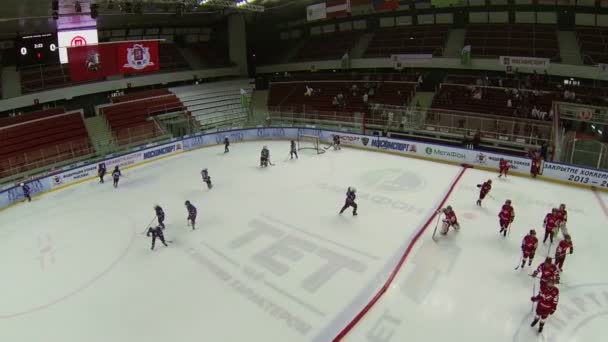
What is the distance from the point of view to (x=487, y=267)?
10445 mm

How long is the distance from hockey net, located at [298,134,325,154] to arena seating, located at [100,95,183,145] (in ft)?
32.8

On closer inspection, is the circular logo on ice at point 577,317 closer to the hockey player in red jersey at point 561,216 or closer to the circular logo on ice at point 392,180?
the hockey player in red jersey at point 561,216

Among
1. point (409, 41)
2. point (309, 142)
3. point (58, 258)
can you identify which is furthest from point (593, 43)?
point (58, 258)

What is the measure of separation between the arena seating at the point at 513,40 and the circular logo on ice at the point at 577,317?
19865mm

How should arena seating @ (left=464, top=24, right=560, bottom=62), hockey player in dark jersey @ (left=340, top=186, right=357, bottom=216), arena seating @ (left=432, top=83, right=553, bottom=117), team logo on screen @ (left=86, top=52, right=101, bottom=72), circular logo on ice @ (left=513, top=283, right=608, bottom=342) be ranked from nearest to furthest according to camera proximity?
1. circular logo on ice @ (left=513, top=283, right=608, bottom=342)
2. hockey player in dark jersey @ (left=340, top=186, right=357, bottom=216)
3. team logo on screen @ (left=86, top=52, right=101, bottom=72)
4. arena seating @ (left=432, top=83, right=553, bottom=117)
5. arena seating @ (left=464, top=24, right=560, bottom=62)

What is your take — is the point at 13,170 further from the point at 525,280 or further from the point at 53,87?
the point at 525,280

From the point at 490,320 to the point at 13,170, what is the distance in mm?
22713

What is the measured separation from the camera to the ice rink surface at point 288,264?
337 inches

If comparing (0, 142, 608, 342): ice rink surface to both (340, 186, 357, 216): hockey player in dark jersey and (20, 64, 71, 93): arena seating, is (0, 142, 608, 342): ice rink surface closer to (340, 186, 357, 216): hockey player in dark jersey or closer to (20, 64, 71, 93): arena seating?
(340, 186, 357, 216): hockey player in dark jersey

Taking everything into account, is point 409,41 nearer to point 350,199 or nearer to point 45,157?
point 350,199

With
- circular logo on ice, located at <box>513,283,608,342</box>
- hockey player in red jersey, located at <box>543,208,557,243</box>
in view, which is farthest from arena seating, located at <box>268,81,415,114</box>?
circular logo on ice, located at <box>513,283,608,342</box>

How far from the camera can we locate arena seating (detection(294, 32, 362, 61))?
34.9 metres

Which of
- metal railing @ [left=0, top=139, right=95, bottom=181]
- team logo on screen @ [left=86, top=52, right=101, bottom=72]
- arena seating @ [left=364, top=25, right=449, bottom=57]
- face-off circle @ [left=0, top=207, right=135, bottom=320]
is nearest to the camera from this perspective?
face-off circle @ [left=0, top=207, right=135, bottom=320]

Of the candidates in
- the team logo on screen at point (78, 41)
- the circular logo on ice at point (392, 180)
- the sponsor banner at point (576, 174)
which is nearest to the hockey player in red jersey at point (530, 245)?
the circular logo on ice at point (392, 180)
